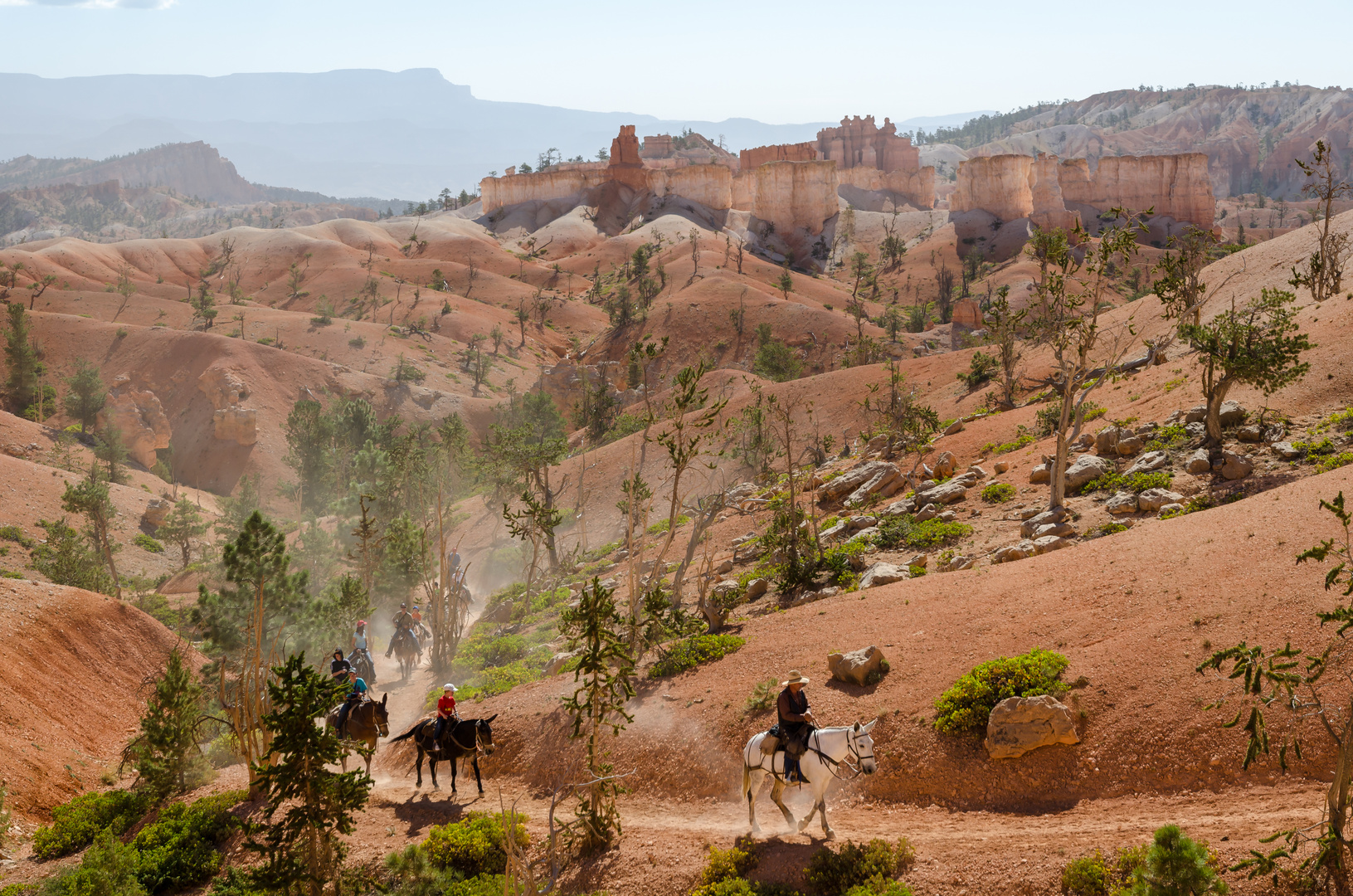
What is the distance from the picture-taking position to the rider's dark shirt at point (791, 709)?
11.2 m

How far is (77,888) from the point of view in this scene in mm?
11547

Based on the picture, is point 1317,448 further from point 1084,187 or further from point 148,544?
point 1084,187

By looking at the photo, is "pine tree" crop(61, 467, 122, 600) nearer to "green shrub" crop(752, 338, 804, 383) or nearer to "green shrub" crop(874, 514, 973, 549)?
"green shrub" crop(874, 514, 973, 549)

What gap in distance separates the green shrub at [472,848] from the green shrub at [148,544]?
115ft

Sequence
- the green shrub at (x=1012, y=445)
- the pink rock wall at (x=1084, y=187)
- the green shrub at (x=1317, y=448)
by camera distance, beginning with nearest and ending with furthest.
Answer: the green shrub at (x=1317, y=448)
the green shrub at (x=1012, y=445)
the pink rock wall at (x=1084, y=187)

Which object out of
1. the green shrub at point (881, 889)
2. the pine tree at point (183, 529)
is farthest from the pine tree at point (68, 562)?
the green shrub at point (881, 889)

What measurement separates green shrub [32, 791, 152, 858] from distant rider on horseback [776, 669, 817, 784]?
11.6 meters

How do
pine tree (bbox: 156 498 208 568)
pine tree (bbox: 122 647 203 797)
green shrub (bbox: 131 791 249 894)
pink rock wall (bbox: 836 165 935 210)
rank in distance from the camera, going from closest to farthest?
green shrub (bbox: 131 791 249 894), pine tree (bbox: 122 647 203 797), pine tree (bbox: 156 498 208 568), pink rock wall (bbox: 836 165 935 210)

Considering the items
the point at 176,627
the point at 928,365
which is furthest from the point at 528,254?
the point at 176,627

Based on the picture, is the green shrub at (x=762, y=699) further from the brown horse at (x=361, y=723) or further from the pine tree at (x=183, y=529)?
the pine tree at (x=183, y=529)

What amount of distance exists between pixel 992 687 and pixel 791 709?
3341mm

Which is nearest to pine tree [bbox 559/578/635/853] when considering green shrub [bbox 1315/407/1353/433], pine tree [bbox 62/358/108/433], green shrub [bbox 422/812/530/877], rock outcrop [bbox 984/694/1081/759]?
green shrub [bbox 422/812/530/877]

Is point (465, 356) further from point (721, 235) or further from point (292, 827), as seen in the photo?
point (292, 827)

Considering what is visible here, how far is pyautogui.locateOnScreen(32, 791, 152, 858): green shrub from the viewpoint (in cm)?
1413
